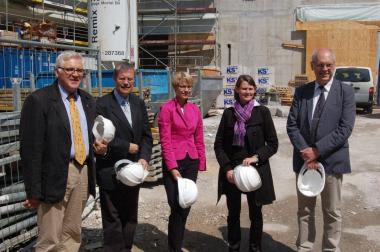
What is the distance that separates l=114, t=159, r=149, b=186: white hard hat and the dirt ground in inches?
45.8

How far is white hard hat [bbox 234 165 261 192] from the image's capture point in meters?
3.75

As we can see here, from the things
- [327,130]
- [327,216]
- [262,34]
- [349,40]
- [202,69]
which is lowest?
[327,216]

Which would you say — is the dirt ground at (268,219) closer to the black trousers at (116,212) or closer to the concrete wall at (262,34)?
the black trousers at (116,212)

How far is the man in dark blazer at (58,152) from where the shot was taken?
297 centimetres

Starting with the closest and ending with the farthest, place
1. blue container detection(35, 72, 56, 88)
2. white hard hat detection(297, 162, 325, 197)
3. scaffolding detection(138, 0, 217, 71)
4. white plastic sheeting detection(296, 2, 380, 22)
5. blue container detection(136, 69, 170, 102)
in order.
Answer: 1. white hard hat detection(297, 162, 325, 197)
2. blue container detection(35, 72, 56, 88)
3. blue container detection(136, 69, 170, 102)
4. white plastic sheeting detection(296, 2, 380, 22)
5. scaffolding detection(138, 0, 217, 71)

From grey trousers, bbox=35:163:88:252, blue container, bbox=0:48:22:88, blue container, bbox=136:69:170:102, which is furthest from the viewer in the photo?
blue container, bbox=136:69:170:102

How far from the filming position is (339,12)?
22.8 metres

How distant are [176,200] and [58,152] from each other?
4.08 feet

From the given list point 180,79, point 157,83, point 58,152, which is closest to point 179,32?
point 157,83

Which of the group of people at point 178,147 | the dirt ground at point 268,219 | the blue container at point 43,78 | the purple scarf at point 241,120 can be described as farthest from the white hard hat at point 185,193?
the blue container at point 43,78

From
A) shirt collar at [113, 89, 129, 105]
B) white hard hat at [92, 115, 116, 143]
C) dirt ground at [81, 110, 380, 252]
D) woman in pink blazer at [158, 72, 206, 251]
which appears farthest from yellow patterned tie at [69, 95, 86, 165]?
dirt ground at [81, 110, 380, 252]

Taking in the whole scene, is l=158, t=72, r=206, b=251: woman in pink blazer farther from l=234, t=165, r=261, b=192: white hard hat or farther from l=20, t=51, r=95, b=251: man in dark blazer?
l=20, t=51, r=95, b=251: man in dark blazer

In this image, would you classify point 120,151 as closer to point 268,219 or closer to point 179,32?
point 268,219

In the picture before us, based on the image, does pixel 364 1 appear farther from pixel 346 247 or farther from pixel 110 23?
pixel 346 247
